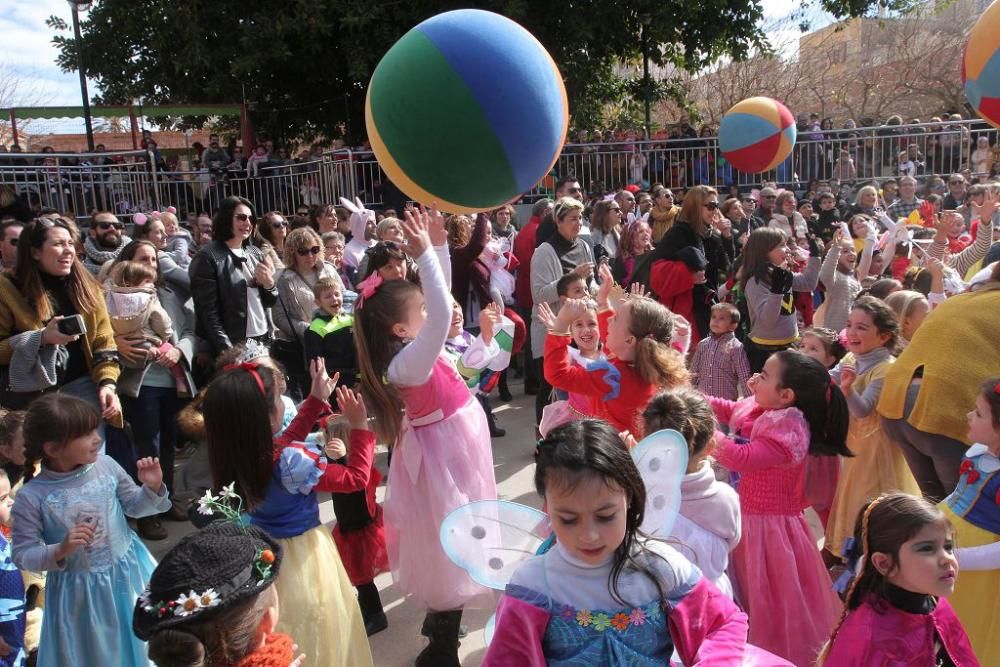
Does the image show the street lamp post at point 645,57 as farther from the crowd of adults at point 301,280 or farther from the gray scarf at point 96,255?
the gray scarf at point 96,255

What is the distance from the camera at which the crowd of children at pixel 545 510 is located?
1.91 meters

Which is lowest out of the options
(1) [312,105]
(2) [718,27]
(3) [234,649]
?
(3) [234,649]

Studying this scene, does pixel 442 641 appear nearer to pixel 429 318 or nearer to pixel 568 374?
pixel 568 374

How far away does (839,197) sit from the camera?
42.9 feet

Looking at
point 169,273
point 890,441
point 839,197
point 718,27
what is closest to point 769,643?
point 890,441

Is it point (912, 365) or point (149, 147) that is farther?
point (149, 147)

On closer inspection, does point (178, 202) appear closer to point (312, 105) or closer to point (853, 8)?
point (312, 105)

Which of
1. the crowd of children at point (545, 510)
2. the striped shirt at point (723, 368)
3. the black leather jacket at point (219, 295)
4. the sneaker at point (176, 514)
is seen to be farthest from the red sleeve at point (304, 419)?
the striped shirt at point (723, 368)

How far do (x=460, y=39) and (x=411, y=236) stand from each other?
2.87ft

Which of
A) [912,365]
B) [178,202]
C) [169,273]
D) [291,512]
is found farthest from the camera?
[178,202]

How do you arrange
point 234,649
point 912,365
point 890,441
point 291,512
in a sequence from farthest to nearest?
point 890,441 → point 912,365 → point 291,512 → point 234,649

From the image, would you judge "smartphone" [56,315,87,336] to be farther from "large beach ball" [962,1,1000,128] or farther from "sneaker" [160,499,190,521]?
"large beach ball" [962,1,1000,128]

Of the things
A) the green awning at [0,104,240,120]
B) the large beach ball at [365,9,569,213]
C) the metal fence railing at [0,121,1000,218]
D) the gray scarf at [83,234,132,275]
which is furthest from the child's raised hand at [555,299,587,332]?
the green awning at [0,104,240,120]

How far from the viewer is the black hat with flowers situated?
5.97 feet
